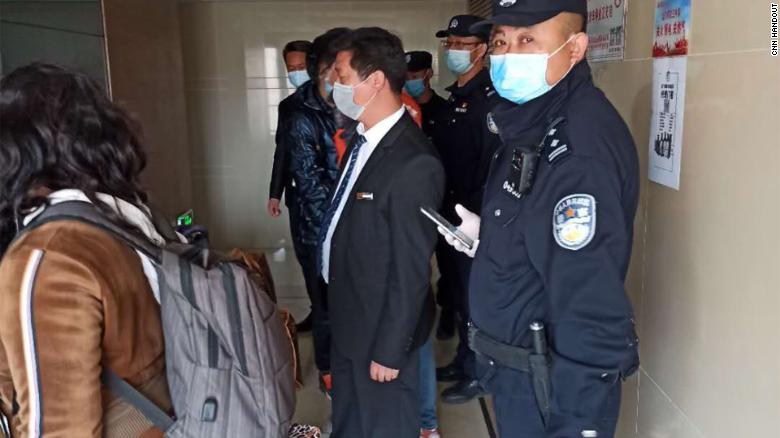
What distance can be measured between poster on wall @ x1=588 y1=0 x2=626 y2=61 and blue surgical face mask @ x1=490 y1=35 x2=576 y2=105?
0.74 metres

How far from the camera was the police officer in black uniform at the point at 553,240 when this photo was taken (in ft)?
4.29

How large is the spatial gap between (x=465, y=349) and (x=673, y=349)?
1.55 metres

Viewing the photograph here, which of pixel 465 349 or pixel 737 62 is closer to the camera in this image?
pixel 737 62

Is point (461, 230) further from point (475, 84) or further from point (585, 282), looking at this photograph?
point (475, 84)

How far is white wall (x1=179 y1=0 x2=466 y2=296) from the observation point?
17.1 feet

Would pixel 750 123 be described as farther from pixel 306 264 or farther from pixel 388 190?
pixel 306 264

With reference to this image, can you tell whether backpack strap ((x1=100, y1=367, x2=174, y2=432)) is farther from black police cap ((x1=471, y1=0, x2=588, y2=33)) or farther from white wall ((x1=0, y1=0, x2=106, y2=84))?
white wall ((x1=0, y1=0, x2=106, y2=84))

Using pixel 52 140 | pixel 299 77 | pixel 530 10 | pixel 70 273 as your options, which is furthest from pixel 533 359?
pixel 299 77

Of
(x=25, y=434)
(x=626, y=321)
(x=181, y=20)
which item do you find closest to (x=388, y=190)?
(x=626, y=321)

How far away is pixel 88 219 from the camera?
3.46 feet

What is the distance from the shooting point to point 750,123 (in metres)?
1.38

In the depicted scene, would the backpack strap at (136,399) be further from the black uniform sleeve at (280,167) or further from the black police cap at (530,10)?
the black uniform sleeve at (280,167)

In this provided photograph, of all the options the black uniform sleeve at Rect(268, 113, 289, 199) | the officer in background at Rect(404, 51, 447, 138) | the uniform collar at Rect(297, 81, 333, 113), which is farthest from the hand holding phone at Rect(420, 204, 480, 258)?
the officer in background at Rect(404, 51, 447, 138)

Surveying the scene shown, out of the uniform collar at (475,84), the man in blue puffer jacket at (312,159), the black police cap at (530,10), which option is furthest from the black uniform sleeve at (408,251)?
the man in blue puffer jacket at (312,159)
